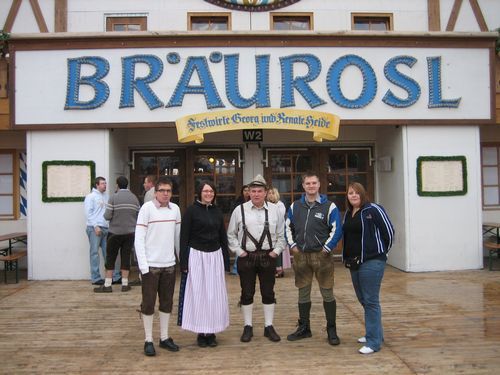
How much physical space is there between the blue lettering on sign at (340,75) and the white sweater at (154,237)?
184 inches

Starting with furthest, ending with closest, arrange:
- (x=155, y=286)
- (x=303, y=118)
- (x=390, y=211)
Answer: (x=390, y=211), (x=303, y=118), (x=155, y=286)

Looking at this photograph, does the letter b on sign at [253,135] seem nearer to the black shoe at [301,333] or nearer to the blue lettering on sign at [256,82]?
the blue lettering on sign at [256,82]

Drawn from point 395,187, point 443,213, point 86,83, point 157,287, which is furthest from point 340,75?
point 157,287

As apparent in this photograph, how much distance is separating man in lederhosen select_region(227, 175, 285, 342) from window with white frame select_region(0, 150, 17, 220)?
6611mm

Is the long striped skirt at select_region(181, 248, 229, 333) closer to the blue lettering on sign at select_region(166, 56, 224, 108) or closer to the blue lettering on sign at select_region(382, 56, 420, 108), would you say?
the blue lettering on sign at select_region(166, 56, 224, 108)

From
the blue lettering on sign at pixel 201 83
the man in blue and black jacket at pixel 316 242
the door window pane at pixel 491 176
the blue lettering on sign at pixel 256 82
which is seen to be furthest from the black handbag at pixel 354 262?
the door window pane at pixel 491 176

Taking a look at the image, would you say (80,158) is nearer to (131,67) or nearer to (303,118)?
(131,67)

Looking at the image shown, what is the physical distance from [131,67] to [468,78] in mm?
5807

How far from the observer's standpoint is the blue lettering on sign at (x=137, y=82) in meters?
8.29

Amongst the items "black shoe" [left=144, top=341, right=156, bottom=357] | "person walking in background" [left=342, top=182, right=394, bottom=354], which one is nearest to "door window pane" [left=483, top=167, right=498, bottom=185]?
"person walking in background" [left=342, top=182, right=394, bottom=354]

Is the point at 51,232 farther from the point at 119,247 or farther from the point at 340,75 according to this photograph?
the point at 340,75

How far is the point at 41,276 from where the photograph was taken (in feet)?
27.3

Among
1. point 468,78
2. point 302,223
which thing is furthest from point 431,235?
point 302,223

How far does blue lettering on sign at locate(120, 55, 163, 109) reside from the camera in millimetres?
8289
